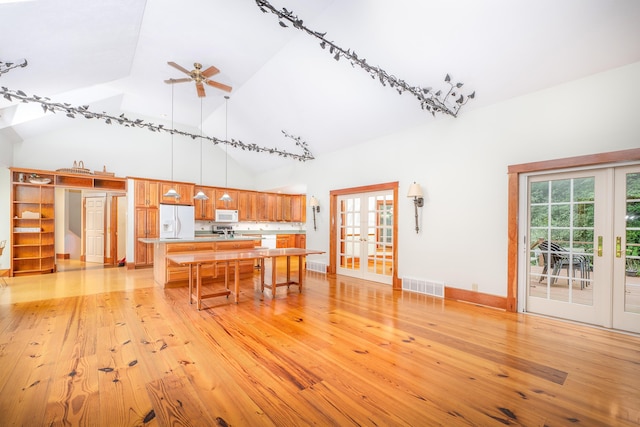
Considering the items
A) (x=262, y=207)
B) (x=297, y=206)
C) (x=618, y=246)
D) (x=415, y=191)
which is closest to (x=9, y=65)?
(x=415, y=191)

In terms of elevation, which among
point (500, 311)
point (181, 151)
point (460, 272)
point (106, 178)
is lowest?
point (500, 311)

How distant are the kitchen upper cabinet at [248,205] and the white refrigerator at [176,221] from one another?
1.76 metres

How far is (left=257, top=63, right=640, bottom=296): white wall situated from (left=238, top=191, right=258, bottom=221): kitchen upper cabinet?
4490 mm

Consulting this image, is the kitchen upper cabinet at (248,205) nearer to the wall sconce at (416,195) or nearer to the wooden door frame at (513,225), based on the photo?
the wall sconce at (416,195)

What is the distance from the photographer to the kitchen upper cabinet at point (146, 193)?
22.3 feet

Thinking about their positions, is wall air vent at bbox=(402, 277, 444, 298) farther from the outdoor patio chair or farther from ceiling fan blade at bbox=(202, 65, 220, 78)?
ceiling fan blade at bbox=(202, 65, 220, 78)

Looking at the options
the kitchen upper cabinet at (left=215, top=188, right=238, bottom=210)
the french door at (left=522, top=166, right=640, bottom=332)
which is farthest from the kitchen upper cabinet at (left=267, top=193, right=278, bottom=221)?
the french door at (left=522, top=166, right=640, bottom=332)

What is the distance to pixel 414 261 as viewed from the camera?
454cm

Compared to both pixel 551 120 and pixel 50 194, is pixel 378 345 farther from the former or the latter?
pixel 50 194

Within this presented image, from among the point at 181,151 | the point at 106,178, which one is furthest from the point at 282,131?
the point at 106,178

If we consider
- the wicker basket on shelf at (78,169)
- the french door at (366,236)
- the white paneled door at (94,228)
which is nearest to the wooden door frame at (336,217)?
the french door at (366,236)

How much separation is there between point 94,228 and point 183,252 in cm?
501

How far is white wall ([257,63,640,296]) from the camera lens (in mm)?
2871

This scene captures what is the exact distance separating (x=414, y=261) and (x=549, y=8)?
3418 millimetres
